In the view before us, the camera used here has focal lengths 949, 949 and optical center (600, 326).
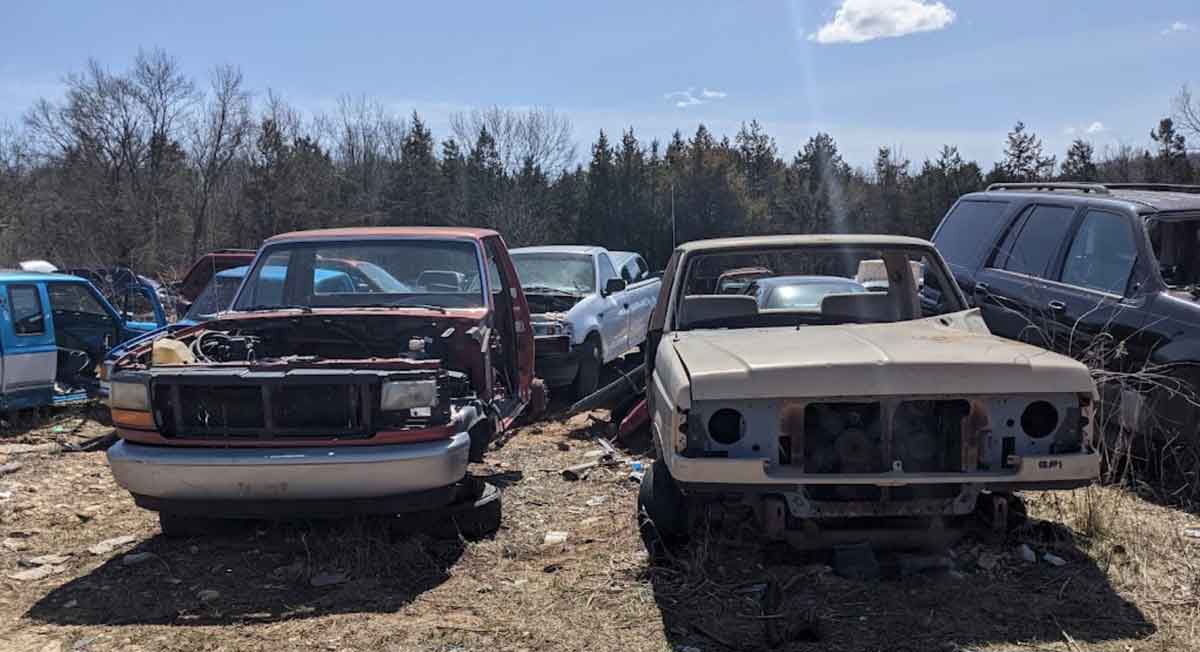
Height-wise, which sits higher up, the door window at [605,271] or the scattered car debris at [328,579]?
the door window at [605,271]

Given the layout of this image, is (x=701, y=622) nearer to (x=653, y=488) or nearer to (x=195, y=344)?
(x=653, y=488)

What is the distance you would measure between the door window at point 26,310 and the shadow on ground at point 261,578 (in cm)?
463

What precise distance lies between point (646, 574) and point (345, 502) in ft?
4.95

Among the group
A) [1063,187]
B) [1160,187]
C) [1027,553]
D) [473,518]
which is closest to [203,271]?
[473,518]

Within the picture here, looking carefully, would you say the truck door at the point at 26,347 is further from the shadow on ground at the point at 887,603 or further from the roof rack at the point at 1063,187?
the roof rack at the point at 1063,187

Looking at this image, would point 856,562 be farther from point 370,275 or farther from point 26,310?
point 26,310

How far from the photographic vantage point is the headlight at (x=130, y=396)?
15.6ft

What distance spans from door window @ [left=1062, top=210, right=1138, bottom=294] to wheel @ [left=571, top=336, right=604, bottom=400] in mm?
4579

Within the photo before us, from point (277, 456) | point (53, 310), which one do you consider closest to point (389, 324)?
point (277, 456)

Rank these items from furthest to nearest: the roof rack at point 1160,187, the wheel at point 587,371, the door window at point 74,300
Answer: the door window at point 74,300, the wheel at point 587,371, the roof rack at point 1160,187

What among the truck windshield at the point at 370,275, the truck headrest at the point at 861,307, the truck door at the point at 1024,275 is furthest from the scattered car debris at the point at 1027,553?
the truck windshield at the point at 370,275

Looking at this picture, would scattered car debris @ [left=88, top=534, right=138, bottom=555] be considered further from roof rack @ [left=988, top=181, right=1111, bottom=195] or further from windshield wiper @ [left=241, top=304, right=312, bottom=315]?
roof rack @ [left=988, top=181, right=1111, bottom=195]

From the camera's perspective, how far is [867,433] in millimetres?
4023

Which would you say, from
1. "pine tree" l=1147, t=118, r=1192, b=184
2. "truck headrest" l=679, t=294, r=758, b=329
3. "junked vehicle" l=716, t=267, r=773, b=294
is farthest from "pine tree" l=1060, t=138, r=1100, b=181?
"truck headrest" l=679, t=294, r=758, b=329
